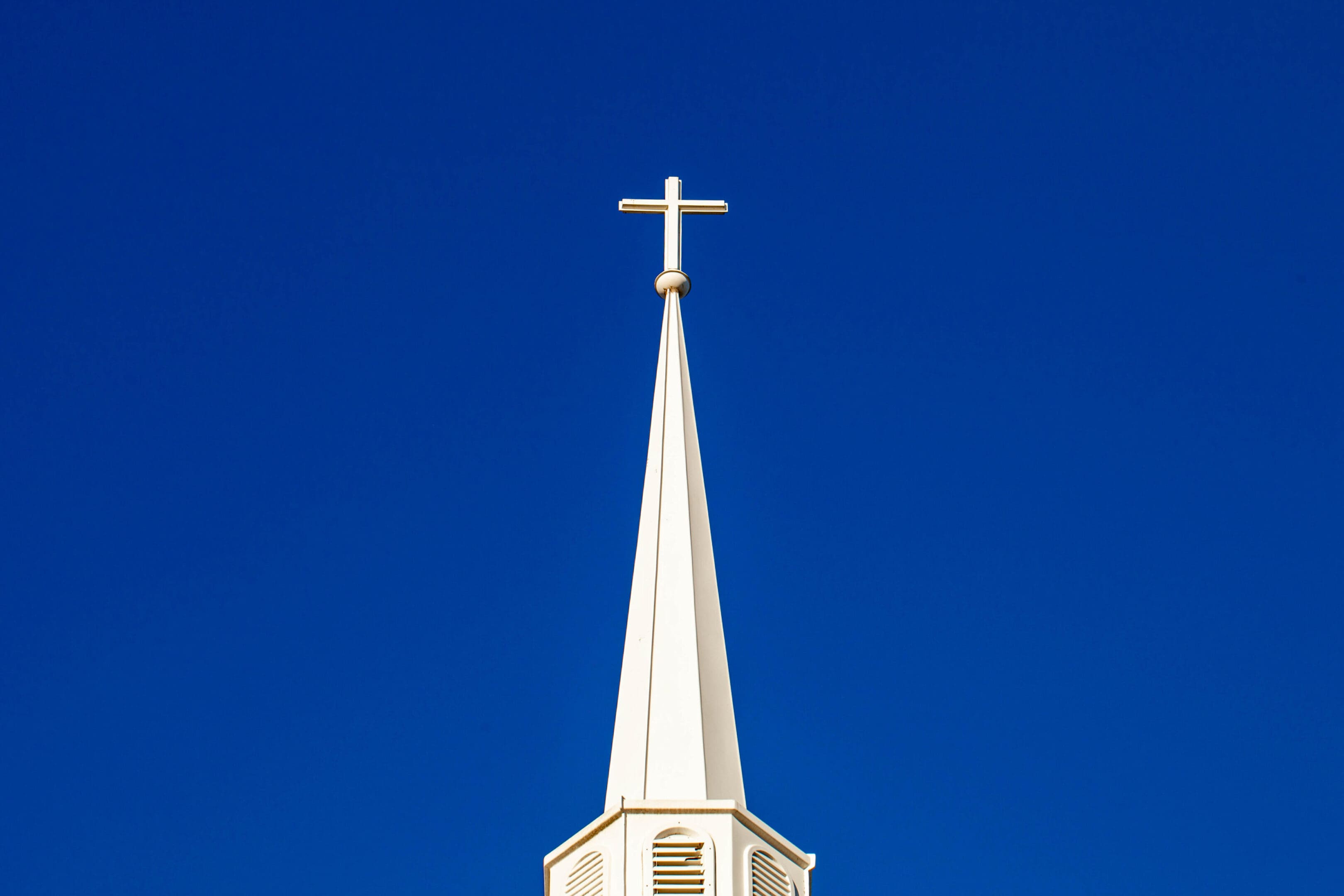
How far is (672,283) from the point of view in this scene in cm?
2878

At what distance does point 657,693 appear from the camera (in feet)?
78.5

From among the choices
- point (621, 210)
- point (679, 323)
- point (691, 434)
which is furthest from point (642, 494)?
point (621, 210)

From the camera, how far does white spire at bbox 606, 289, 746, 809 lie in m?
23.3

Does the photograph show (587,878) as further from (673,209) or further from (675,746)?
(673,209)

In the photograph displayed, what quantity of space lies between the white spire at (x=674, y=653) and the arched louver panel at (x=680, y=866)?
61cm

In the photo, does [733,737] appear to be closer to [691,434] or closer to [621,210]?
[691,434]

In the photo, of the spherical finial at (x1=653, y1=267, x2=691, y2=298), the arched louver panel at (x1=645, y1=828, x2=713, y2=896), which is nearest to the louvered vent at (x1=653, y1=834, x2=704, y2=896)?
the arched louver panel at (x1=645, y1=828, x2=713, y2=896)

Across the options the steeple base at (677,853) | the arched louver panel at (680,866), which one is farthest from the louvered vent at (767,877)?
the arched louver panel at (680,866)

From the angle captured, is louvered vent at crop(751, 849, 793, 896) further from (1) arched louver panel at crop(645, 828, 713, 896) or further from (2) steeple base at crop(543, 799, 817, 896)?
(1) arched louver panel at crop(645, 828, 713, 896)

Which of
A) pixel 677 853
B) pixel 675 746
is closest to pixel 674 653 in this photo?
pixel 675 746

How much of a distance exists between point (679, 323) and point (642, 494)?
112 inches

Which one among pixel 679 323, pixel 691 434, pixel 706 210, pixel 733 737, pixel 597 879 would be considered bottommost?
pixel 597 879

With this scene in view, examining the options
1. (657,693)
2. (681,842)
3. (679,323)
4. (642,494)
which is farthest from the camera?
(679,323)

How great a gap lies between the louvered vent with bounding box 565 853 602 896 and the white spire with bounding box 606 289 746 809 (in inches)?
23.4
